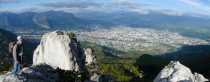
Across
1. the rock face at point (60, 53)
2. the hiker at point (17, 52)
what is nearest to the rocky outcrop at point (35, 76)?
the hiker at point (17, 52)

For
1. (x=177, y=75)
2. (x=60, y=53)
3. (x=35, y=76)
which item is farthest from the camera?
(x=60, y=53)

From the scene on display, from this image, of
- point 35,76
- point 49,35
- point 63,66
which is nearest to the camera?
point 35,76

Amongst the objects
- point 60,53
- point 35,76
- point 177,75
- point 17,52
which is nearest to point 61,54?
point 60,53

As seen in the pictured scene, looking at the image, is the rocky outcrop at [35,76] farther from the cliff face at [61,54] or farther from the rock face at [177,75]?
the rock face at [177,75]

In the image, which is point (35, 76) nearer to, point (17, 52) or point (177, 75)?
point (17, 52)

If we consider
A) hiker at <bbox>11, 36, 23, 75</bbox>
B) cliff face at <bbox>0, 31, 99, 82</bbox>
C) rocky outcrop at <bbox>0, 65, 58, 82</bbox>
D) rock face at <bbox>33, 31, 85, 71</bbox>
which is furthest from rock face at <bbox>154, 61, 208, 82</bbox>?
hiker at <bbox>11, 36, 23, 75</bbox>

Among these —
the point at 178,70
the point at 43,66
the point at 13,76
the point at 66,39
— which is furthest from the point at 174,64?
the point at 13,76

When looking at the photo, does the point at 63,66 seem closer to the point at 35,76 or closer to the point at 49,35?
the point at 49,35

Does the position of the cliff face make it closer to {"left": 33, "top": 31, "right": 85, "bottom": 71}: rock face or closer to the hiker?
{"left": 33, "top": 31, "right": 85, "bottom": 71}: rock face

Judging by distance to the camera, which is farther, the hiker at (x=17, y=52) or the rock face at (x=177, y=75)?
the rock face at (x=177, y=75)
